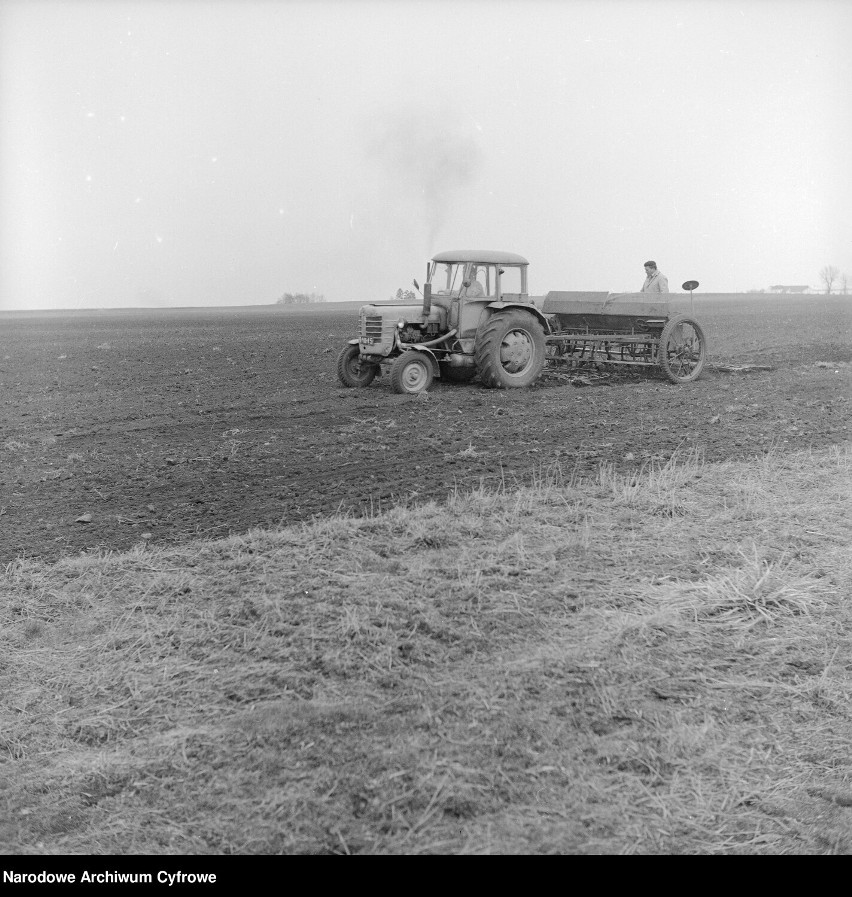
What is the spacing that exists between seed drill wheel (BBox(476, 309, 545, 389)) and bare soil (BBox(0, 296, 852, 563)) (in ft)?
1.42

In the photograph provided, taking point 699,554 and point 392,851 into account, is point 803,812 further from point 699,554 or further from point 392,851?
point 699,554

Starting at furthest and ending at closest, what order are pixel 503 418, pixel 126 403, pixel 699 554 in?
pixel 126 403 < pixel 503 418 < pixel 699 554

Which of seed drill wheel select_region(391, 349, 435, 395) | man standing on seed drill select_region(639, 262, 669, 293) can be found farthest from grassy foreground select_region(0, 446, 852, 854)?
man standing on seed drill select_region(639, 262, 669, 293)

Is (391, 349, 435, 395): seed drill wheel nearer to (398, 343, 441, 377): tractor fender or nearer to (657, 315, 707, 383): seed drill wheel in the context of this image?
(398, 343, 441, 377): tractor fender

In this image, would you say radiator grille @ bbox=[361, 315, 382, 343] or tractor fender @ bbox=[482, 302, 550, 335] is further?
tractor fender @ bbox=[482, 302, 550, 335]

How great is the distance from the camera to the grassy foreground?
286 centimetres

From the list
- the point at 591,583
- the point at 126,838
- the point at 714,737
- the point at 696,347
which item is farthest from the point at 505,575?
the point at 696,347

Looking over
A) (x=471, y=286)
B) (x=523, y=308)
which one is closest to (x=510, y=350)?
(x=523, y=308)

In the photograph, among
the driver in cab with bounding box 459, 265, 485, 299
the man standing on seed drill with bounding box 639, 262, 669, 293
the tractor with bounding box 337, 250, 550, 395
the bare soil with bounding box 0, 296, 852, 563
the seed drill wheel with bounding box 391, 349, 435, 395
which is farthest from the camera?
the man standing on seed drill with bounding box 639, 262, 669, 293

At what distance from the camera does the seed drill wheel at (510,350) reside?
12375 millimetres

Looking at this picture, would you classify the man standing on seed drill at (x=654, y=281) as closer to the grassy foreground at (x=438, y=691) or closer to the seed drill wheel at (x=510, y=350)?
the seed drill wheel at (x=510, y=350)

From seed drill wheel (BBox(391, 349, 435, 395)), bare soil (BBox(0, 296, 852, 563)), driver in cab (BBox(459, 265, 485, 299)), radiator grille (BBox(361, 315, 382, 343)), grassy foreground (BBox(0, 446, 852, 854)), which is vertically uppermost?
driver in cab (BBox(459, 265, 485, 299))

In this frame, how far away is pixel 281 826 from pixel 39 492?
5.52m

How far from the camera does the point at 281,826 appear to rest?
2.79 m
